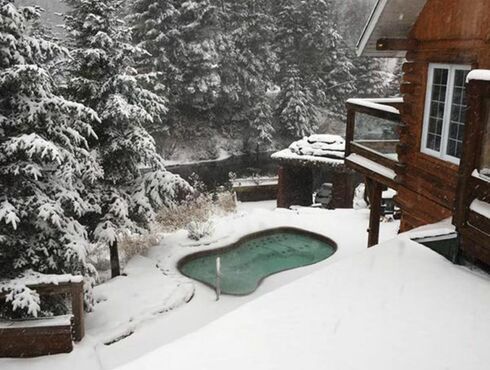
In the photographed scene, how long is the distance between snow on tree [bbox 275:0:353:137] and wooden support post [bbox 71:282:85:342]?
30135mm

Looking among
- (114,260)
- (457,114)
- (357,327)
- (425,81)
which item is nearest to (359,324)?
(357,327)

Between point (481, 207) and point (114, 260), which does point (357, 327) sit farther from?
point (114, 260)

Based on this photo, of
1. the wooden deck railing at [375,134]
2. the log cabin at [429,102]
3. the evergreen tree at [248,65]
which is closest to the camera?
the log cabin at [429,102]

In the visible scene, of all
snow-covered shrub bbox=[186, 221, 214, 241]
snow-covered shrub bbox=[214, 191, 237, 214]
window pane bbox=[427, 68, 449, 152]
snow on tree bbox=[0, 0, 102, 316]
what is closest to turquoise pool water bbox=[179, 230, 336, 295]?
snow-covered shrub bbox=[186, 221, 214, 241]

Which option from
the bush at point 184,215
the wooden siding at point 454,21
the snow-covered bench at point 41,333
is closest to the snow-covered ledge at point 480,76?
the wooden siding at point 454,21

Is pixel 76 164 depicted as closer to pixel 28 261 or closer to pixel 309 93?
pixel 28 261

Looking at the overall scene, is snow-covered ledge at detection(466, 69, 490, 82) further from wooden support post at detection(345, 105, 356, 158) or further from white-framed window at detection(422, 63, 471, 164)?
wooden support post at detection(345, 105, 356, 158)

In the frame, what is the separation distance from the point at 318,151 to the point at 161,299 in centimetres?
1195

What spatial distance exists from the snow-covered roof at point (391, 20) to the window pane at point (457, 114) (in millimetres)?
1645

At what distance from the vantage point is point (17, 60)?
897 centimetres

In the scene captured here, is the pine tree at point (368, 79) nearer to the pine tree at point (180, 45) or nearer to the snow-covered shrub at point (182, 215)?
the pine tree at point (180, 45)

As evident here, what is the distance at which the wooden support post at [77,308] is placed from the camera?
9.09 meters

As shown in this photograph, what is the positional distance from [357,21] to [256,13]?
22.2m

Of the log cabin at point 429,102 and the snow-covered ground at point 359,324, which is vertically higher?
the log cabin at point 429,102
